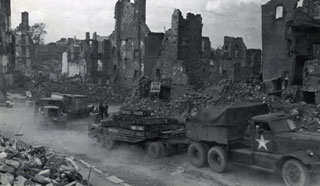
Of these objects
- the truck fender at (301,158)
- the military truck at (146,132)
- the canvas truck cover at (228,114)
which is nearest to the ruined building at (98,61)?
the military truck at (146,132)

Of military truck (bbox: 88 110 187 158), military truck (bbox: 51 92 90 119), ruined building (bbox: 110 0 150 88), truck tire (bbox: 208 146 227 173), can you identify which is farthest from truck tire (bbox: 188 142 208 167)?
ruined building (bbox: 110 0 150 88)

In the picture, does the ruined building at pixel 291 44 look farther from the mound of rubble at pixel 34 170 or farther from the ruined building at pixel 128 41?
the mound of rubble at pixel 34 170

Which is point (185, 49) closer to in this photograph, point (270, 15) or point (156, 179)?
point (270, 15)

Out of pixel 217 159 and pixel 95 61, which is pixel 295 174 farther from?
pixel 95 61

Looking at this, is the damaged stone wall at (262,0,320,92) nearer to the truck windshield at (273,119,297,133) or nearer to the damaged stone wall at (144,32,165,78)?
the damaged stone wall at (144,32,165,78)

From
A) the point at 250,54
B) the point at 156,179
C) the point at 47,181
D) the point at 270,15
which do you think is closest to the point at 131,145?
the point at 156,179

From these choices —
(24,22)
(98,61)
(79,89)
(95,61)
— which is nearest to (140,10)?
(98,61)

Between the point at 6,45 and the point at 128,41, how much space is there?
44.2 ft

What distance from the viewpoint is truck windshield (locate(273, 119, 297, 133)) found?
12.5 meters

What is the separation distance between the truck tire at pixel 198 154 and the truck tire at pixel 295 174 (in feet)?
11.8

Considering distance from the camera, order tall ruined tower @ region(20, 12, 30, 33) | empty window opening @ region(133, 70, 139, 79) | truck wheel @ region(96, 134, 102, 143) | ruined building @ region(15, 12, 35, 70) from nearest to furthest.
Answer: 1. truck wheel @ region(96, 134, 102, 143)
2. empty window opening @ region(133, 70, 139, 79)
3. tall ruined tower @ region(20, 12, 30, 33)
4. ruined building @ region(15, 12, 35, 70)

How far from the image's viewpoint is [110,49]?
48094mm

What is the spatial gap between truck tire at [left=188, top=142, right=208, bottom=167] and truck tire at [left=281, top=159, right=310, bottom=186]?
3608 mm

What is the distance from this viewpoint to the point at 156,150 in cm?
1631
